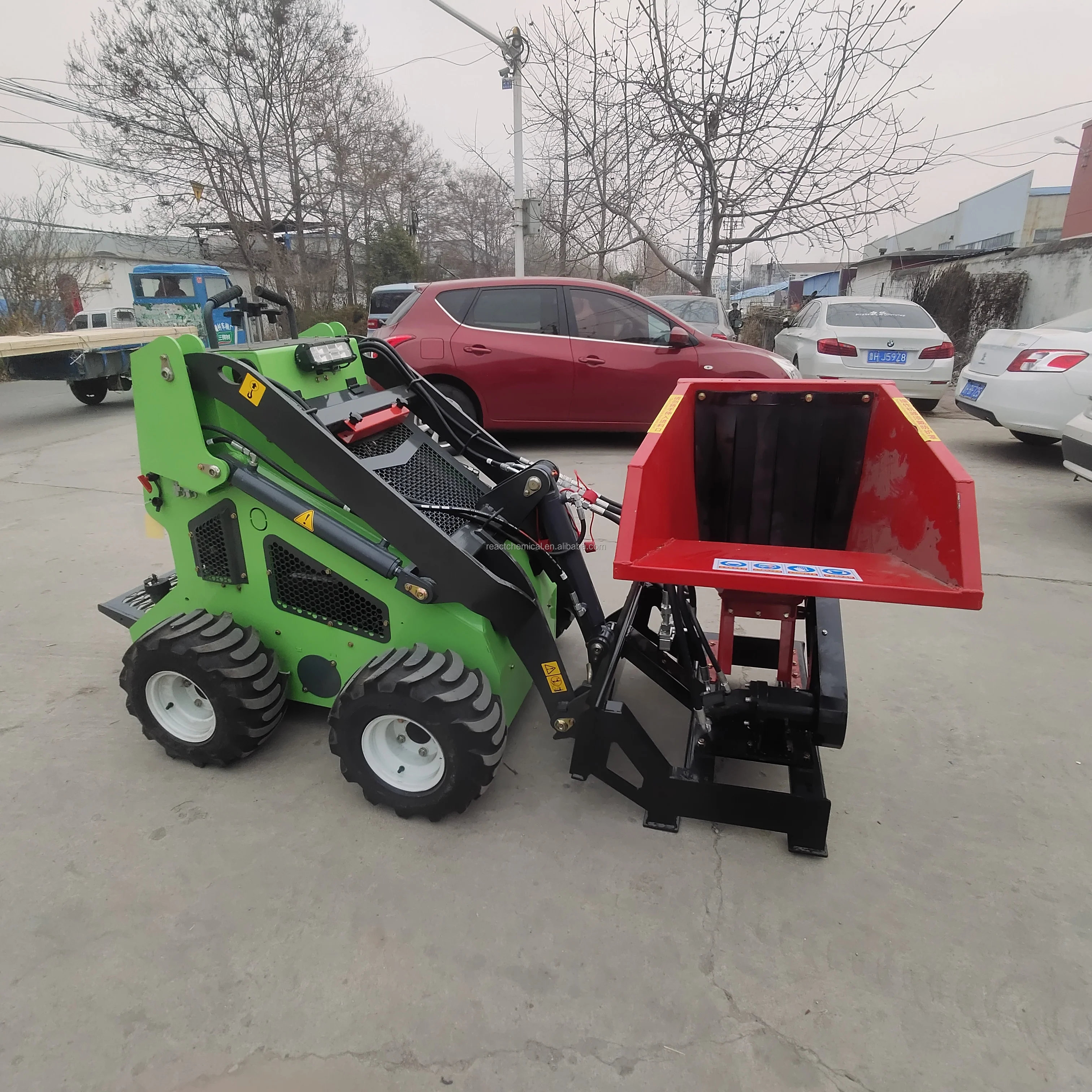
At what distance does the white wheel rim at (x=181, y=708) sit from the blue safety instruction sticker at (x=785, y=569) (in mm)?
1915

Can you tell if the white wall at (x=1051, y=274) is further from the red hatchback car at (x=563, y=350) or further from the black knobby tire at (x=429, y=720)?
the black knobby tire at (x=429, y=720)

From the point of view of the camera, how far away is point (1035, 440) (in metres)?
7.56

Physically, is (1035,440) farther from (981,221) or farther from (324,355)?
(981,221)

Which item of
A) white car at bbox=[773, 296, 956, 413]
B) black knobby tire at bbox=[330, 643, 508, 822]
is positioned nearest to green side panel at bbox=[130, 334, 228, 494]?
black knobby tire at bbox=[330, 643, 508, 822]

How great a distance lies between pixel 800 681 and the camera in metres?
2.73

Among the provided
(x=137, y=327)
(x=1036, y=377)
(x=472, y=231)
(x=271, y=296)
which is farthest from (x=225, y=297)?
(x=472, y=231)

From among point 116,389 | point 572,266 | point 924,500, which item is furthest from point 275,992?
point 572,266

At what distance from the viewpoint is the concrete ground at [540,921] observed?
5.48 ft

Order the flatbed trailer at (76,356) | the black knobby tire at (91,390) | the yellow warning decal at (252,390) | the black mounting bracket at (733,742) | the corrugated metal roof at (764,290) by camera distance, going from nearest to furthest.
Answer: the black mounting bracket at (733,742) < the yellow warning decal at (252,390) < the flatbed trailer at (76,356) < the black knobby tire at (91,390) < the corrugated metal roof at (764,290)

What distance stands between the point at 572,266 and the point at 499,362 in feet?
34.9

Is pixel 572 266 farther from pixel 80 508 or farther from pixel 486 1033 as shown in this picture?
pixel 486 1033

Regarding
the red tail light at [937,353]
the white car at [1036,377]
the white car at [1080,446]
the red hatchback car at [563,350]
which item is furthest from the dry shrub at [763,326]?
the white car at [1080,446]

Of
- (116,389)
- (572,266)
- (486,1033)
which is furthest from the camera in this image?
(572,266)

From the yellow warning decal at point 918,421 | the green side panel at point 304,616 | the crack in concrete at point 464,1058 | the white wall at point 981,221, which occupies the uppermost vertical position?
the white wall at point 981,221
